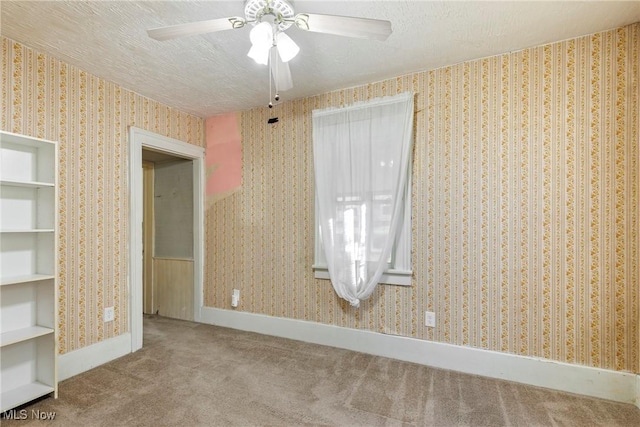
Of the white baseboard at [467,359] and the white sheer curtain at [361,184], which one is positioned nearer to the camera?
the white baseboard at [467,359]

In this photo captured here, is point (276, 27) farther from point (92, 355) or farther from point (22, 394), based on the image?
point (92, 355)

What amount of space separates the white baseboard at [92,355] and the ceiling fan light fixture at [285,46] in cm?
267

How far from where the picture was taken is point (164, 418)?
1.84 metres

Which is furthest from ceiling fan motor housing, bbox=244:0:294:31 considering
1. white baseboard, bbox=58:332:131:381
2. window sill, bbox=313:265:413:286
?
white baseboard, bbox=58:332:131:381

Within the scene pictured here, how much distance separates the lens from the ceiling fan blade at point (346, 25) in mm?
1371

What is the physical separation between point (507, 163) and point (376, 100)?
1.17 m

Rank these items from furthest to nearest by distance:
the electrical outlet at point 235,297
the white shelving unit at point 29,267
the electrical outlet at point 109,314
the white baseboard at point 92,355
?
the electrical outlet at point 235,297, the electrical outlet at point 109,314, the white baseboard at point 92,355, the white shelving unit at point 29,267

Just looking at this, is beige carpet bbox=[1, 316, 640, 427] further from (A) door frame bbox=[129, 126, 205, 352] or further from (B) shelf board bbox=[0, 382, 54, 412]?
(A) door frame bbox=[129, 126, 205, 352]

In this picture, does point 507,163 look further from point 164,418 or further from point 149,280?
point 149,280

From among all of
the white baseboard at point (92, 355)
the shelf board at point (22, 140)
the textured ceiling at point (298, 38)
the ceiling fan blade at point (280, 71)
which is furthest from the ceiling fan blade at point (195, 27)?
the white baseboard at point (92, 355)

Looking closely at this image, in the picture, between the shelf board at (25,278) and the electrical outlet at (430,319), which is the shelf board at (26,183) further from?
the electrical outlet at (430,319)

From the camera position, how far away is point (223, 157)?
3.54 metres

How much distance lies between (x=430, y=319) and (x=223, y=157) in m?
2.73

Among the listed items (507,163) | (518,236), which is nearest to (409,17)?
(507,163)
